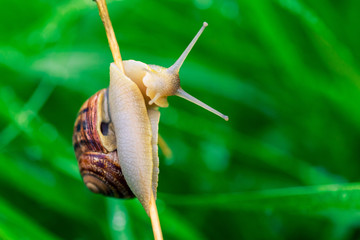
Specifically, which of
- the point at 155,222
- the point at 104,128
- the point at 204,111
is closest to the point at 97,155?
the point at 104,128

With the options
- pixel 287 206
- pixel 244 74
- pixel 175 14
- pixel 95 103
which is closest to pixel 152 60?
pixel 175 14

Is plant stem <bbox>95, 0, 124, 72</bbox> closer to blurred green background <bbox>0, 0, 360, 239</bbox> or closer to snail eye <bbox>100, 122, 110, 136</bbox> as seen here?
snail eye <bbox>100, 122, 110, 136</bbox>

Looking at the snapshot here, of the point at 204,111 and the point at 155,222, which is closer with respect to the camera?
the point at 155,222

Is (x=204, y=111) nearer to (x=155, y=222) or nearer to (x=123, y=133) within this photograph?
(x=123, y=133)

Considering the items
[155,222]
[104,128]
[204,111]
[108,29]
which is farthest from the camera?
[204,111]

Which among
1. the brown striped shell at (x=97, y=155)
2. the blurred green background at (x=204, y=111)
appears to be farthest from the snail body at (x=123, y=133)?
the blurred green background at (x=204, y=111)

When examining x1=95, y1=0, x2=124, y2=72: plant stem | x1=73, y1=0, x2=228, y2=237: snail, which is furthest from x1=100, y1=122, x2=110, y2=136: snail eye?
x1=95, y1=0, x2=124, y2=72: plant stem

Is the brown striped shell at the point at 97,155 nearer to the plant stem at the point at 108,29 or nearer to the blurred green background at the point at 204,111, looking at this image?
the plant stem at the point at 108,29
